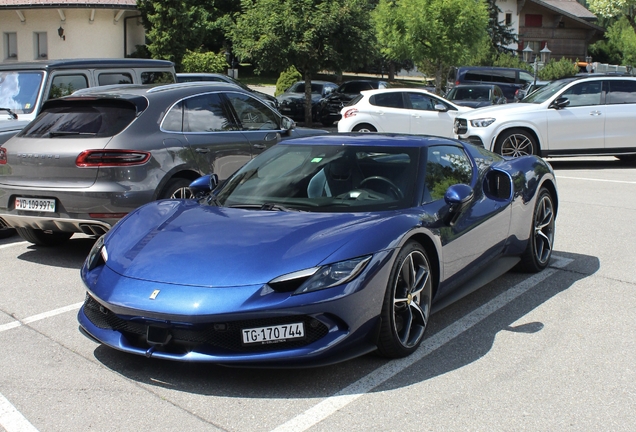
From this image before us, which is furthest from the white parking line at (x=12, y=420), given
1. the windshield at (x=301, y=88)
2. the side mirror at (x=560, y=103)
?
the windshield at (x=301, y=88)

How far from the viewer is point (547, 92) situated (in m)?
15.6

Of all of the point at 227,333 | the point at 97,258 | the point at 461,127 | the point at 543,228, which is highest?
the point at 461,127

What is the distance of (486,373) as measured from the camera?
446 cm

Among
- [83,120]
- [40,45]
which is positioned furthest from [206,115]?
[40,45]

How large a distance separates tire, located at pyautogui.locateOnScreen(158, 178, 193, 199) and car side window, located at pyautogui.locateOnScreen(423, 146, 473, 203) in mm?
2779

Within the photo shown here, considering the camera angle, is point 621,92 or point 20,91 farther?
point 621,92

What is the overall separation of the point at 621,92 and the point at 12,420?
14.3 meters

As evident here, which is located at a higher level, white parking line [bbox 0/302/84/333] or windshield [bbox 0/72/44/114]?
windshield [bbox 0/72/44/114]

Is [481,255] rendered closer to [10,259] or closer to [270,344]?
[270,344]

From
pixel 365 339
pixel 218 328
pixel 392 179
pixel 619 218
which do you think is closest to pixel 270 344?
pixel 218 328

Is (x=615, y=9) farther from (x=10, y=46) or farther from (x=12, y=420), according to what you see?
(x=12, y=420)

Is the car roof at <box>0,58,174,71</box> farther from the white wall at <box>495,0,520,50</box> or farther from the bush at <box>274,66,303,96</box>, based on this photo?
the white wall at <box>495,0,520,50</box>

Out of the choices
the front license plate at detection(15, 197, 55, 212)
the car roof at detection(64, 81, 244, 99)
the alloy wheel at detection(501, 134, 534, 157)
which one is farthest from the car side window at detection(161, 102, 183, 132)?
the alloy wheel at detection(501, 134, 534, 157)

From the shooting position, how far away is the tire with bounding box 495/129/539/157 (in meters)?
15.1
